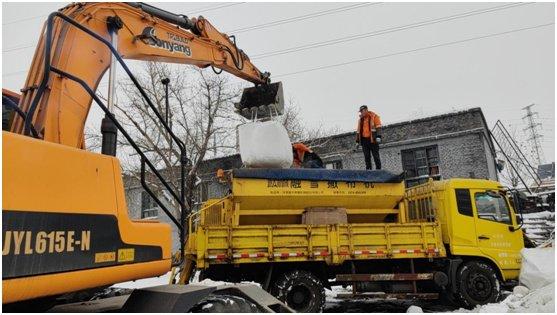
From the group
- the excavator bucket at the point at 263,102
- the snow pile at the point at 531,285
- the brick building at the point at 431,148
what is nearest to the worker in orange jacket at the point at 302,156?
the excavator bucket at the point at 263,102

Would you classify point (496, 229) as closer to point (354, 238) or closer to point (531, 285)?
point (531, 285)

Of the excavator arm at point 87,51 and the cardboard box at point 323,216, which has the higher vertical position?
the excavator arm at point 87,51

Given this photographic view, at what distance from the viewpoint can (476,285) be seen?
27.8ft

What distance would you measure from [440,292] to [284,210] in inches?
145

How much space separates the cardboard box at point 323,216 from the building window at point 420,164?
11.0 meters

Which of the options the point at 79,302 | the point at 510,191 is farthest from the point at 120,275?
the point at 510,191

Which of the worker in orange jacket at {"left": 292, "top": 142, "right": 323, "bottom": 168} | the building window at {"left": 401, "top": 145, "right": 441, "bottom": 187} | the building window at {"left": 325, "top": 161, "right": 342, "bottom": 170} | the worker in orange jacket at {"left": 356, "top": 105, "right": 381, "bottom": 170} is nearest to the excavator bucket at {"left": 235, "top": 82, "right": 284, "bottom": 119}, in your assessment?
the worker in orange jacket at {"left": 292, "top": 142, "right": 323, "bottom": 168}

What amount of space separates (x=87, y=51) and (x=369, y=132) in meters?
8.01

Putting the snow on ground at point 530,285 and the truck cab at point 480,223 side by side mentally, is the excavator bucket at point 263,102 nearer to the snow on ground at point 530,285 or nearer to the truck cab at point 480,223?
the truck cab at point 480,223

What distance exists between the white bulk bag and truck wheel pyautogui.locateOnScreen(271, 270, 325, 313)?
211 cm

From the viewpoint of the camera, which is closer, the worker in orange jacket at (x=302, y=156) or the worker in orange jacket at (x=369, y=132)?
the worker in orange jacket at (x=302, y=156)

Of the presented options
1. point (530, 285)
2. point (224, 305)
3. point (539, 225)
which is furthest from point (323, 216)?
point (539, 225)

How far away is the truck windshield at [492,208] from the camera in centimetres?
899

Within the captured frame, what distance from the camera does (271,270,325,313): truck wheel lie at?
7766 millimetres
